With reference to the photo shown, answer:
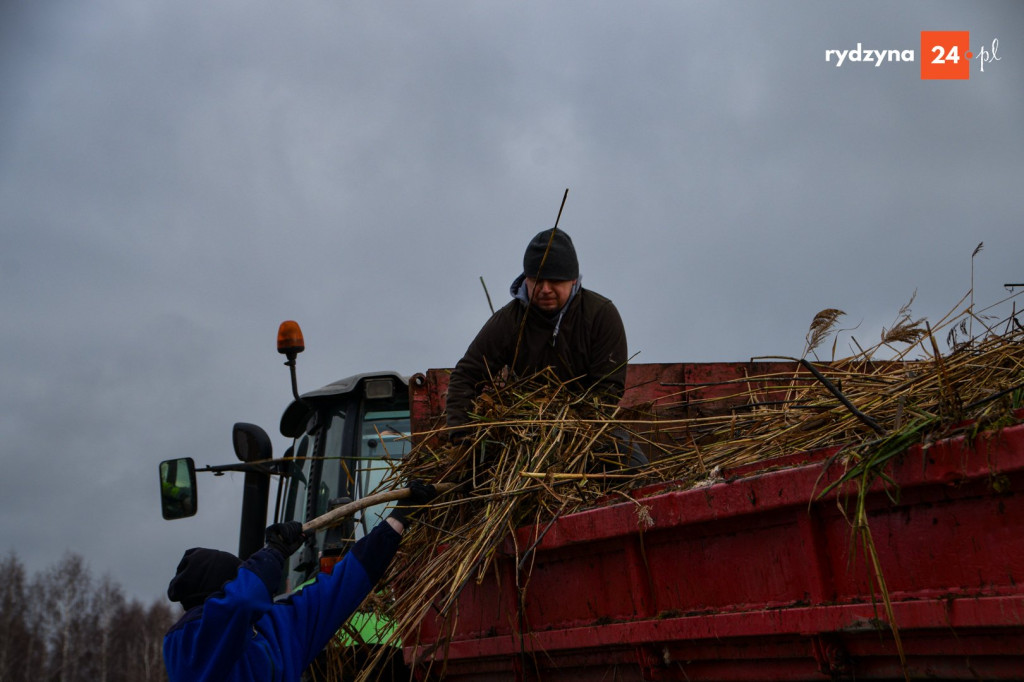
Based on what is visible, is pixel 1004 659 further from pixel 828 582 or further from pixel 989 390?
pixel 989 390

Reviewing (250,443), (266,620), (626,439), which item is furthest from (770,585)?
(250,443)

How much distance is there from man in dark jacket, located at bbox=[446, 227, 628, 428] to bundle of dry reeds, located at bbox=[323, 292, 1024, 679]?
14cm

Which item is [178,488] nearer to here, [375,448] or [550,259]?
[375,448]

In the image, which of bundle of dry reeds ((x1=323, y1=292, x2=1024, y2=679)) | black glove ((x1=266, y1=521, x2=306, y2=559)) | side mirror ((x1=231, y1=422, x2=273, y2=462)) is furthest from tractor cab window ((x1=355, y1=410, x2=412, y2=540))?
black glove ((x1=266, y1=521, x2=306, y2=559))

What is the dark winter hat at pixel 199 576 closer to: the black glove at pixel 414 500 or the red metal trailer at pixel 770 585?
the black glove at pixel 414 500

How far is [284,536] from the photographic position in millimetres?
3275

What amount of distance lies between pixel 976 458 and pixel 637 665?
1.22 metres

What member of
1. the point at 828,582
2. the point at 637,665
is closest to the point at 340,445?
the point at 637,665

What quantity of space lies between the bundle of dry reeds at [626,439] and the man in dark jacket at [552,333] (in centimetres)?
14

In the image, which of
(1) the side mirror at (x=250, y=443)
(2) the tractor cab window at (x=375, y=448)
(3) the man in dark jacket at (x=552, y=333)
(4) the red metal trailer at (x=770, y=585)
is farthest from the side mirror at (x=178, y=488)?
(4) the red metal trailer at (x=770, y=585)

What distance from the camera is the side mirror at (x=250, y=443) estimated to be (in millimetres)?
4707

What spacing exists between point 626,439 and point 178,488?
2.45 metres

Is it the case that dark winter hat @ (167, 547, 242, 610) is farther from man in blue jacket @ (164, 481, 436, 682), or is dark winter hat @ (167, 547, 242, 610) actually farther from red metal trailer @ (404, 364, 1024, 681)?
red metal trailer @ (404, 364, 1024, 681)

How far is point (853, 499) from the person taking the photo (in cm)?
204
